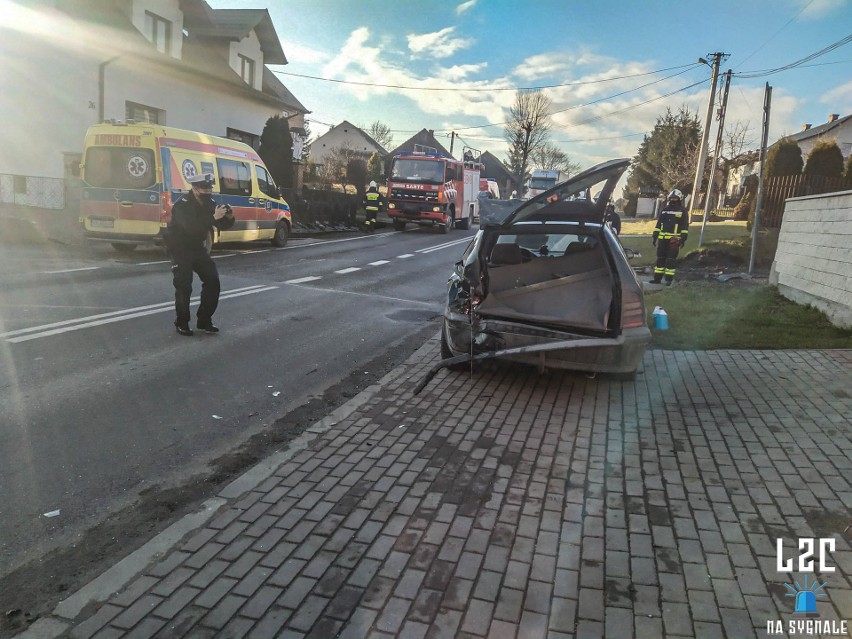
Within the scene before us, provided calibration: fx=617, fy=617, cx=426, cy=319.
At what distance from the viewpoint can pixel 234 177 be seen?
14.9 meters

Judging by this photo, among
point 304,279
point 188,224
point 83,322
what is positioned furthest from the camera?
point 304,279

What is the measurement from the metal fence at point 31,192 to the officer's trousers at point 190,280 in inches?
449

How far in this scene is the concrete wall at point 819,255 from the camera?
25.5ft

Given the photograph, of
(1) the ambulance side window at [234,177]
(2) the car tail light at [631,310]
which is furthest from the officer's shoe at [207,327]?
(1) the ambulance side window at [234,177]

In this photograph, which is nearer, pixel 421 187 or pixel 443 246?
pixel 443 246

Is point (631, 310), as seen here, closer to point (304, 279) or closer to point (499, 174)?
point (304, 279)

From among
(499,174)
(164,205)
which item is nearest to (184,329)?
(164,205)

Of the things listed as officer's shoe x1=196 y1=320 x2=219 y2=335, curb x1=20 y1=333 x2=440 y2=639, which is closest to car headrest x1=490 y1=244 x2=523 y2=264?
curb x1=20 y1=333 x2=440 y2=639

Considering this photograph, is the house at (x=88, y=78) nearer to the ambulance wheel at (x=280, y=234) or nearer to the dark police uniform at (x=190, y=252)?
the ambulance wheel at (x=280, y=234)

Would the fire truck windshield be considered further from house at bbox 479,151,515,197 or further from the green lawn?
house at bbox 479,151,515,197

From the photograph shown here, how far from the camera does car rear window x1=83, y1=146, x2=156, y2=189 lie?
1269 cm

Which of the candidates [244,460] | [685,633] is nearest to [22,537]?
[244,460]

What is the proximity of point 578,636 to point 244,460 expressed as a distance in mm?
2542

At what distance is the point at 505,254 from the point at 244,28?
24.0m
